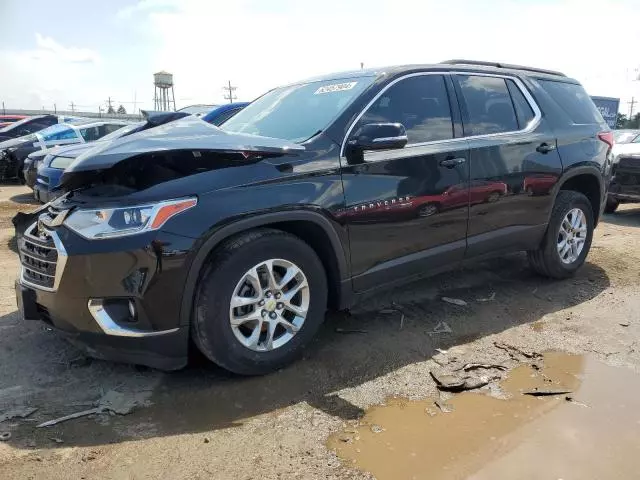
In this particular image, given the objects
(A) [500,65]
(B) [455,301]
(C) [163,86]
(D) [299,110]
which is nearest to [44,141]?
(D) [299,110]

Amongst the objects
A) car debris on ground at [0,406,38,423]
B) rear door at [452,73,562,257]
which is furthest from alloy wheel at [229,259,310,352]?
rear door at [452,73,562,257]

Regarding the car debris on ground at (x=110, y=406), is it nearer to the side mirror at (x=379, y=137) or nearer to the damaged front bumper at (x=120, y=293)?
the damaged front bumper at (x=120, y=293)

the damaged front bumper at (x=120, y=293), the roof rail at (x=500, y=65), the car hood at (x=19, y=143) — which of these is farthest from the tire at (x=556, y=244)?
the car hood at (x=19, y=143)

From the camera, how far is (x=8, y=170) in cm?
1241

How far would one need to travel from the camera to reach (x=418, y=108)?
3.93 m

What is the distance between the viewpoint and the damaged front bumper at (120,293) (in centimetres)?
278

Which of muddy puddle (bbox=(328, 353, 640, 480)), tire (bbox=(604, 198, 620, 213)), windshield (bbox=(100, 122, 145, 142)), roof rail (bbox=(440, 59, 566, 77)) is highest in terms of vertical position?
roof rail (bbox=(440, 59, 566, 77))

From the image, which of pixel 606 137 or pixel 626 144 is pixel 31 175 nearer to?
pixel 606 137

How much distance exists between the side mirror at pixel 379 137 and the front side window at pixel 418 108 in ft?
0.90

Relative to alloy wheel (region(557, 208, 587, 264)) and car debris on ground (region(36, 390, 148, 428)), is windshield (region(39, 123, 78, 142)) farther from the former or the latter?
alloy wheel (region(557, 208, 587, 264))

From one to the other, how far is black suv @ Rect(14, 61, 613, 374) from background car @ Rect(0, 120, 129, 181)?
28.3 feet

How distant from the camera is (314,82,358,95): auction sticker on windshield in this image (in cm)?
386

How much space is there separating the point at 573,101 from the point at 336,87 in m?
2.58

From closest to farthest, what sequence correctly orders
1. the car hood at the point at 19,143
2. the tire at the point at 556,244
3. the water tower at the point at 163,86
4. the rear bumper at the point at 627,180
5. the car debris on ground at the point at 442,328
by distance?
the car debris on ground at the point at 442,328 → the tire at the point at 556,244 → the rear bumper at the point at 627,180 → the car hood at the point at 19,143 → the water tower at the point at 163,86
